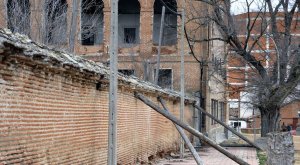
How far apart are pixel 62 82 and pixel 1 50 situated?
2968mm

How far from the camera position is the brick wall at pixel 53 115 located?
22.9ft

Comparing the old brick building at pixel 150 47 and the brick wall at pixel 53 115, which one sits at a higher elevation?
the old brick building at pixel 150 47

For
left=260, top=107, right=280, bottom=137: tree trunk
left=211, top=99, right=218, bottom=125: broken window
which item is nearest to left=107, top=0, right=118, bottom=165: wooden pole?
left=260, top=107, right=280, bottom=137: tree trunk

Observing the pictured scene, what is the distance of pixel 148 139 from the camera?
17766mm

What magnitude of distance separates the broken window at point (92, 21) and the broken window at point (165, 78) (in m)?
5.07

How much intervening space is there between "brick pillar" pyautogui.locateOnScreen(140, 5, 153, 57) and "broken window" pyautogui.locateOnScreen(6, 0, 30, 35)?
12413 millimetres

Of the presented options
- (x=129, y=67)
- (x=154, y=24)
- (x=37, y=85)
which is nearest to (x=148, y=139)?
(x=37, y=85)

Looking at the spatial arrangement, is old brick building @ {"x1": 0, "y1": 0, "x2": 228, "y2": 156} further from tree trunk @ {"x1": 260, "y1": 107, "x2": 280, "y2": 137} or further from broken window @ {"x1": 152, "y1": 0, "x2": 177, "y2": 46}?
tree trunk @ {"x1": 260, "y1": 107, "x2": 280, "y2": 137}

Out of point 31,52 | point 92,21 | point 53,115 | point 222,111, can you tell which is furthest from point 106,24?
point 31,52

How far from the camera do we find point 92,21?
33.5m

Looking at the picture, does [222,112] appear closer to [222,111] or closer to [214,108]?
[222,111]

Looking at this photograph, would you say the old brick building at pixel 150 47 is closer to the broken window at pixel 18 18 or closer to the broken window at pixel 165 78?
the broken window at pixel 165 78

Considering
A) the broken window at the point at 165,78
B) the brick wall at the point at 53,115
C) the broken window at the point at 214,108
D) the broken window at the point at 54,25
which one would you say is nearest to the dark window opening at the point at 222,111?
the broken window at the point at 214,108

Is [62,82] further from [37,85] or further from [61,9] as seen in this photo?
[61,9]
